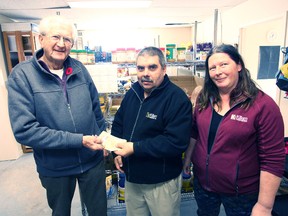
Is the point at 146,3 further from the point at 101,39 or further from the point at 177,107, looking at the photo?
the point at 101,39

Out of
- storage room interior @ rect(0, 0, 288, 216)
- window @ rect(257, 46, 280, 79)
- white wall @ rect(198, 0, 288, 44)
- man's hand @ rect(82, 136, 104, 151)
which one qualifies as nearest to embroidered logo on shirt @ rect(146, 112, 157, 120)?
man's hand @ rect(82, 136, 104, 151)

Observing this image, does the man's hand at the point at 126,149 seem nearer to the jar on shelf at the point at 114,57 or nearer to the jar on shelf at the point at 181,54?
the jar on shelf at the point at 114,57

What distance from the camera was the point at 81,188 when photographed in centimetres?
142

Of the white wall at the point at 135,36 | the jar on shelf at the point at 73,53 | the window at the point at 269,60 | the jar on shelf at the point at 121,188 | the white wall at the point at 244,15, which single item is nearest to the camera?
the jar on shelf at the point at 73,53

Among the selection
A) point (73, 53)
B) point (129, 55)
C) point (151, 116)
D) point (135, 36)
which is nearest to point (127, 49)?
point (129, 55)

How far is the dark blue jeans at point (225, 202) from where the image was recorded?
1107 mm

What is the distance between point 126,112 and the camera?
4.34ft

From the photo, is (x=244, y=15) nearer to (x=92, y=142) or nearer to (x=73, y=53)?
(x=73, y=53)

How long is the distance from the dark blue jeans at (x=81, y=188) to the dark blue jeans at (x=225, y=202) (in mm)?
631

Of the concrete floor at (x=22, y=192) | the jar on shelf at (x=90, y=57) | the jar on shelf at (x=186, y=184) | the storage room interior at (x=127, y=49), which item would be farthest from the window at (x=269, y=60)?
the concrete floor at (x=22, y=192)

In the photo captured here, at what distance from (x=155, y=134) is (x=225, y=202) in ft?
1.70

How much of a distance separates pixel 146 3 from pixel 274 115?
103 inches

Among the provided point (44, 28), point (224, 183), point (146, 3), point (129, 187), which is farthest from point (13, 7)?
point (224, 183)

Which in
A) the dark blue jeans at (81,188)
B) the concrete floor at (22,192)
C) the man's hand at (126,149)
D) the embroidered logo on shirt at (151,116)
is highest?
the embroidered logo on shirt at (151,116)
